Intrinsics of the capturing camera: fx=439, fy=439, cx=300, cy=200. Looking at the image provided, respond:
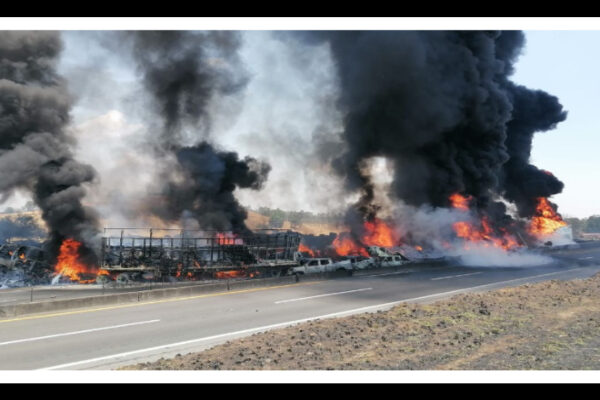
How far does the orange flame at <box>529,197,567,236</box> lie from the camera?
54.9 m

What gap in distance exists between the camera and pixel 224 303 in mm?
14570

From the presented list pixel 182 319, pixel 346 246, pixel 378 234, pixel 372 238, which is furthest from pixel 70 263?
pixel 378 234

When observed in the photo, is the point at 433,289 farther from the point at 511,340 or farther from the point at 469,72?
the point at 469,72

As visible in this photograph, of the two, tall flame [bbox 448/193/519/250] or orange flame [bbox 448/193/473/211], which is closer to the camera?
tall flame [bbox 448/193/519/250]

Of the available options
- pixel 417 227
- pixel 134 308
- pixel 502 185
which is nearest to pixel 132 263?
pixel 134 308

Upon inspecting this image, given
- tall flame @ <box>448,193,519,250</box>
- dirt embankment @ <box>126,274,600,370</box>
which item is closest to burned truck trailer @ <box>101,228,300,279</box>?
dirt embankment @ <box>126,274,600,370</box>

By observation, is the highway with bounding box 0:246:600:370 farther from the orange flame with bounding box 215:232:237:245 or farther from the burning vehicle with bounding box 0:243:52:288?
the burning vehicle with bounding box 0:243:52:288

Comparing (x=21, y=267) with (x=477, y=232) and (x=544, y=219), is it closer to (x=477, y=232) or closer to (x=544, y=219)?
(x=477, y=232)

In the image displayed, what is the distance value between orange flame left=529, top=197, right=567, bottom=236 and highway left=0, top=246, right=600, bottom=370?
39.6 m

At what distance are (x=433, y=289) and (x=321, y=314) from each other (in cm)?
690

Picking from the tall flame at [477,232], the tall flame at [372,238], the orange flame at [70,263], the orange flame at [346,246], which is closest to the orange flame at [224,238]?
the orange flame at [70,263]

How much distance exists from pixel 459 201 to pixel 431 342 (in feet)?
125

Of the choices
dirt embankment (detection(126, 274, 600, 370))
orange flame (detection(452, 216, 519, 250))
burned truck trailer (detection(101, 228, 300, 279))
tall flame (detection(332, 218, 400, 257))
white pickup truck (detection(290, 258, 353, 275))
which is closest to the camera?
dirt embankment (detection(126, 274, 600, 370))

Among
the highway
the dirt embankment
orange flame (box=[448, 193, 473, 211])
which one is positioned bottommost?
the highway
